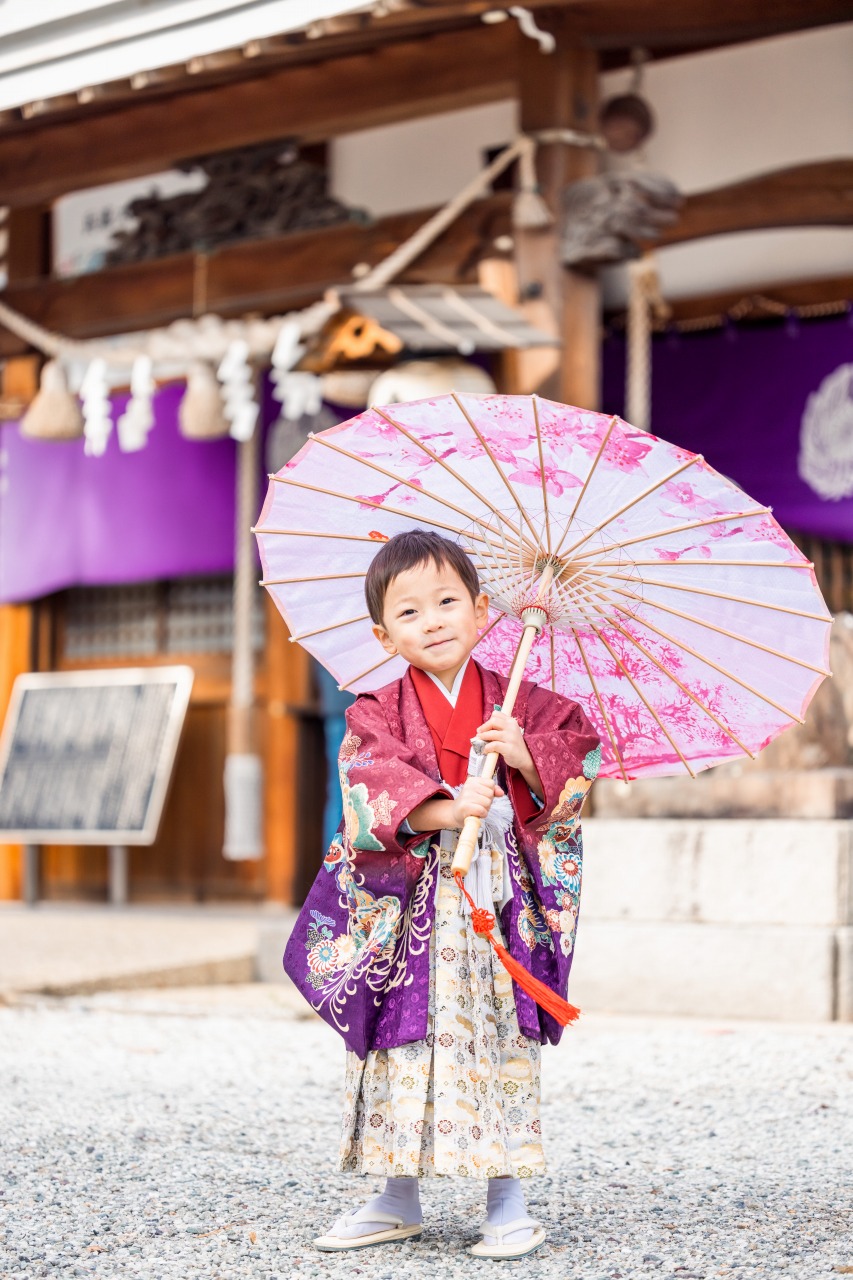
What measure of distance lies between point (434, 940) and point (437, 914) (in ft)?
0.14

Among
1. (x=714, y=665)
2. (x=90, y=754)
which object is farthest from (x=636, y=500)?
(x=90, y=754)

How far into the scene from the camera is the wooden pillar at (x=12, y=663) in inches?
340

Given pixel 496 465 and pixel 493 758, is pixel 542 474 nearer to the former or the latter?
pixel 496 465

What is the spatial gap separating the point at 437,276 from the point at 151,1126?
13.2 ft

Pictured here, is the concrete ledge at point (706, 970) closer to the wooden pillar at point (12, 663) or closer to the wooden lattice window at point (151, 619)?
the wooden lattice window at point (151, 619)

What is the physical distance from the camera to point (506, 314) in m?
5.95

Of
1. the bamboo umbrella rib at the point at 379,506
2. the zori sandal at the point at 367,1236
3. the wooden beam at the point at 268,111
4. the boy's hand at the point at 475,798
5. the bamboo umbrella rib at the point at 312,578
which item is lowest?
the zori sandal at the point at 367,1236

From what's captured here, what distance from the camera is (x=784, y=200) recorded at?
6.23 metres

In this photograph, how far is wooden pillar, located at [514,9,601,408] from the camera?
19.9ft

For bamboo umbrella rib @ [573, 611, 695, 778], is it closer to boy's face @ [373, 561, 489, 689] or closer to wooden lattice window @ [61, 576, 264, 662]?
boy's face @ [373, 561, 489, 689]

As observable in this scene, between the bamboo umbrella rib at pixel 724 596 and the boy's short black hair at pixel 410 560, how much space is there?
0.92ft

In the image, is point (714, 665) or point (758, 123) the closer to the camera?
point (714, 665)

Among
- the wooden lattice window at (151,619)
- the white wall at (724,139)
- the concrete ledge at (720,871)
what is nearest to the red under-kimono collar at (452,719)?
the concrete ledge at (720,871)

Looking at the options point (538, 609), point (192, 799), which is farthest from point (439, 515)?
point (192, 799)
